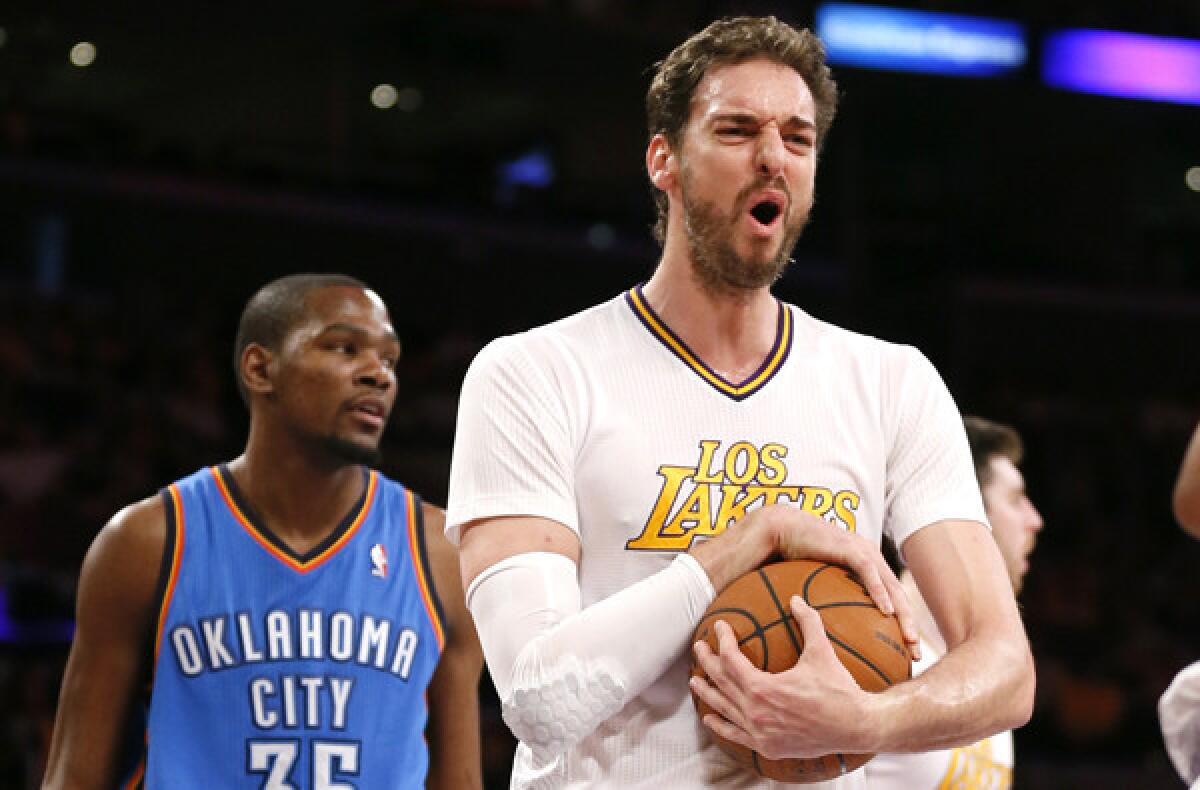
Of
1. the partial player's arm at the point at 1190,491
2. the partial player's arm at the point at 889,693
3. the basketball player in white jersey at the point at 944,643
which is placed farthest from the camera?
the basketball player in white jersey at the point at 944,643

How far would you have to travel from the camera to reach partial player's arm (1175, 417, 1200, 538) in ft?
9.65

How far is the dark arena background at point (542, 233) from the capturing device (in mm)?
10531

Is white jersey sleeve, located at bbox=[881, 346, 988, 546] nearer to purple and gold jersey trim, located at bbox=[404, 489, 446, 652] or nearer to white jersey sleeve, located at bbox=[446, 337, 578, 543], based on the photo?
white jersey sleeve, located at bbox=[446, 337, 578, 543]

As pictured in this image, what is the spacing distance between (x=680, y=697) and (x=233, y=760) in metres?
1.54

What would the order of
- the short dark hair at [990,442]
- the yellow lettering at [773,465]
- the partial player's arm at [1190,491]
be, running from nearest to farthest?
the yellow lettering at [773,465]
the partial player's arm at [1190,491]
the short dark hair at [990,442]

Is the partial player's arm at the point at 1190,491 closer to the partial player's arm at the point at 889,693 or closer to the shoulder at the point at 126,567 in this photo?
the partial player's arm at the point at 889,693

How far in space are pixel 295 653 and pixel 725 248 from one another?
1.64 metres

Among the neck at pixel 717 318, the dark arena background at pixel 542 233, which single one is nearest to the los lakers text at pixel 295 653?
the neck at pixel 717 318

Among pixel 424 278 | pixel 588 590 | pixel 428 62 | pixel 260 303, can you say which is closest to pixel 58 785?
pixel 260 303

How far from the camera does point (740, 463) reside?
2.41m

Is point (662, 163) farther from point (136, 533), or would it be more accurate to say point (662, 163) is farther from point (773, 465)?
point (136, 533)

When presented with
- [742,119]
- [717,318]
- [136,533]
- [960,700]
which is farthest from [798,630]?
[136,533]

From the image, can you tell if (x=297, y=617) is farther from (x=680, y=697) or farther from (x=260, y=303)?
(x=680, y=697)

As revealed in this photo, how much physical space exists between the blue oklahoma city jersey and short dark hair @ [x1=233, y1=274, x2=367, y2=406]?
1.26 ft
